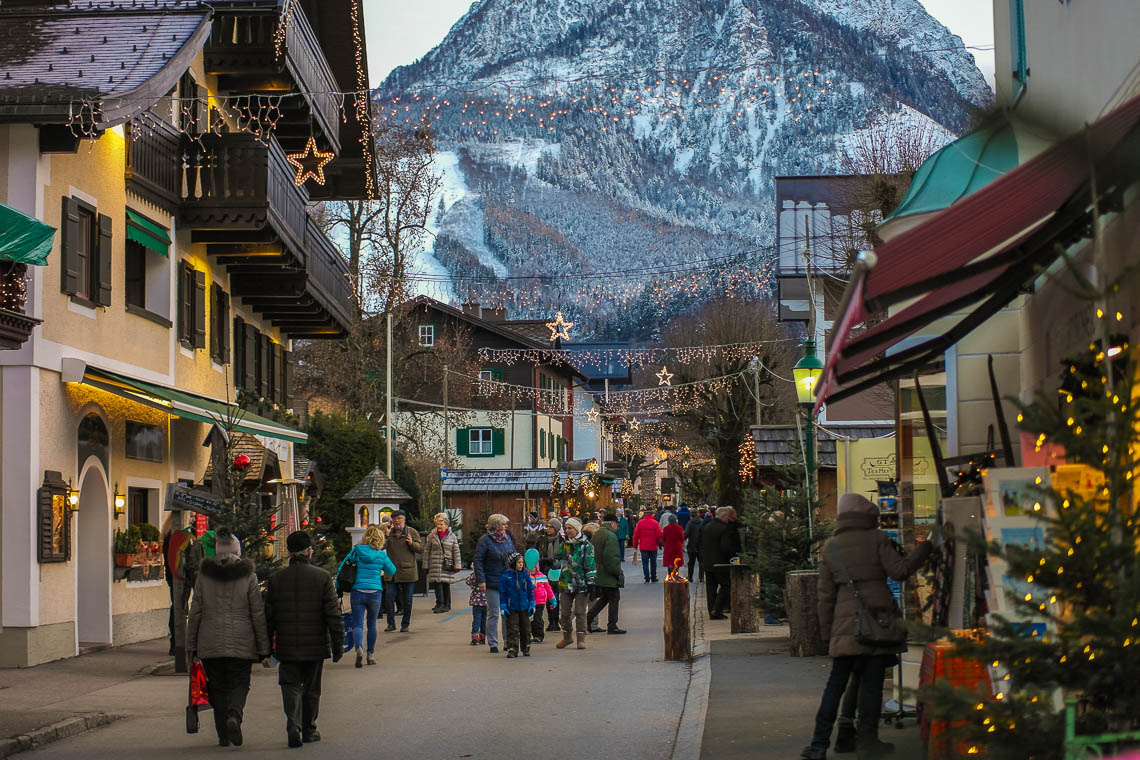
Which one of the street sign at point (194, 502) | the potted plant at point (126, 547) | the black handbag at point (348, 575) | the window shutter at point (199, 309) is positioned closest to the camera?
the street sign at point (194, 502)

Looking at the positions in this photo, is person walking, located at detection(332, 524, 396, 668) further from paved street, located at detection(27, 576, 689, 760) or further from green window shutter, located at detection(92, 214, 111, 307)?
green window shutter, located at detection(92, 214, 111, 307)

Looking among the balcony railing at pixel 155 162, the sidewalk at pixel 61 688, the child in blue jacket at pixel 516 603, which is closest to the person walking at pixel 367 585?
the child in blue jacket at pixel 516 603

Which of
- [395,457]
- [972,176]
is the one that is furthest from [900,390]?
[395,457]

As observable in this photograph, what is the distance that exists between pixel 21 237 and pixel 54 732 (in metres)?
4.52

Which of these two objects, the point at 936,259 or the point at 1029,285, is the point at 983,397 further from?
the point at 936,259

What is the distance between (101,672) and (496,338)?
59.6m

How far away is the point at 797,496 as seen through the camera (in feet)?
69.4

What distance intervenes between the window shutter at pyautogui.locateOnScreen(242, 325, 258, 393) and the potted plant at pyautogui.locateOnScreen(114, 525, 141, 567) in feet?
26.8

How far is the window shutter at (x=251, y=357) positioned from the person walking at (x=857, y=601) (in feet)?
70.0

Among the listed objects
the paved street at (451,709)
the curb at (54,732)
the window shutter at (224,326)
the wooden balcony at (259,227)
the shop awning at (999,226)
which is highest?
the wooden balcony at (259,227)

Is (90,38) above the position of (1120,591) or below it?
above

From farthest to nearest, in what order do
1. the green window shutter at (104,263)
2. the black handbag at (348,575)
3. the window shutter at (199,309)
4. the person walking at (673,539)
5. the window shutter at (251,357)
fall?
1. the window shutter at (251,357)
2. the person walking at (673,539)
3. the window shutter at (199,309)
4. the green window shutter at (104,263)
5. the black handbag at (348,575)

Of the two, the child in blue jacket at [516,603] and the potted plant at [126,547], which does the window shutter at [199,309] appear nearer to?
the potted plant at [126,547]

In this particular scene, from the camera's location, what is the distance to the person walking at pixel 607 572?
22297 millimetres
